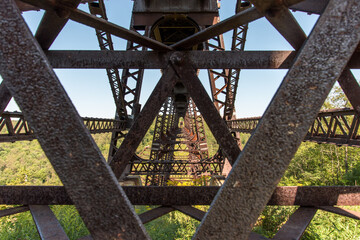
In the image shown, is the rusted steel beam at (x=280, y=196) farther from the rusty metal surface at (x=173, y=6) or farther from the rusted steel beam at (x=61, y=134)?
the rusty metal surface at (x=173, y=6)

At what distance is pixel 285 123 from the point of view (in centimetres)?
91

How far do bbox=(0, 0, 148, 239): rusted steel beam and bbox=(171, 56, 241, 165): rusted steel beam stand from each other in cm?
151

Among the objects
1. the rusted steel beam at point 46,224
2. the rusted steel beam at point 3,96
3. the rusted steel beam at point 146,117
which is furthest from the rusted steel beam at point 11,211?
the rusted steel beam at point 3,96

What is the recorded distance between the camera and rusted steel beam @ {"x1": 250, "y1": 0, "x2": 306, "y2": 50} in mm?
1424

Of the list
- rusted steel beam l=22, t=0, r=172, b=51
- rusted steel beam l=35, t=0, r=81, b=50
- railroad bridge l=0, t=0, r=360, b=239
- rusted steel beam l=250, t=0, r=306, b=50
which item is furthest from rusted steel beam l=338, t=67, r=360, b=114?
rusted steel beam l=35, t=0, r=81, b=50

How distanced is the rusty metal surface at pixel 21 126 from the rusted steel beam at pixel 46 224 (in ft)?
3.53

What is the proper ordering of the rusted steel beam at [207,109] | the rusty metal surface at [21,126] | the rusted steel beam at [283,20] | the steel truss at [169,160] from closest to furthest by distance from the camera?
the rusted steel beam at [283,20] → the rusted steel beam at [207,109] → the rusty metal surface at [21,126] → the steel truss at [169,160]

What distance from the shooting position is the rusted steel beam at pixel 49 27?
1867 millimetres

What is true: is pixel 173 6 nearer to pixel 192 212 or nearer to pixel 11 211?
pixel 192 212

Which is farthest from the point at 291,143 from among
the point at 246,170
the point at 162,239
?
the point at 162,239

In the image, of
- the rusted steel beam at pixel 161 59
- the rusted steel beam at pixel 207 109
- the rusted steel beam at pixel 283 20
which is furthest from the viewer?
the rusted steel beam at pixel 161 59

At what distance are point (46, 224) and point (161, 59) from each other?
2.08 meters

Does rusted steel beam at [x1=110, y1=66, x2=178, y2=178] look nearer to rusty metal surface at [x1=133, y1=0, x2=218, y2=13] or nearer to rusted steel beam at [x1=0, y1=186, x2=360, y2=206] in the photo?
rusted steel beam at [x1=0, y1=186, x2=360, y2=206]

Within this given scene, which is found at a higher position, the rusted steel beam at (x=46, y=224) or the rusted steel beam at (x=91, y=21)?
the rusted steel beam at (x=91, y=21)
